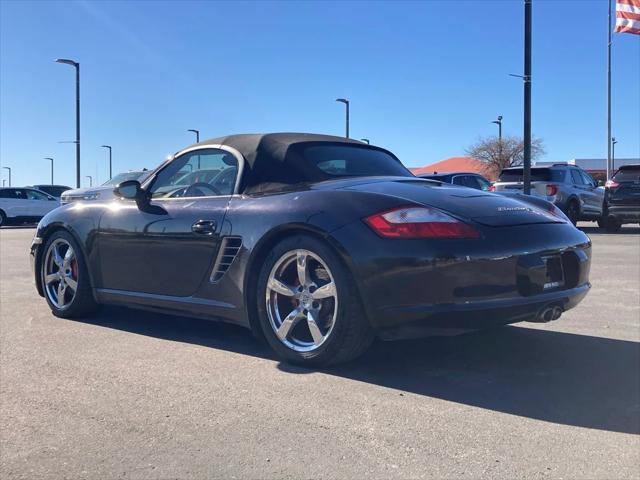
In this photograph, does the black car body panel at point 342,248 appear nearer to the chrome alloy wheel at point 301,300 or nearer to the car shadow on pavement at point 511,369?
the chrome alloy wheel at point 301,300

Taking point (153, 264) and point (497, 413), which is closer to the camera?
point (497, 413)

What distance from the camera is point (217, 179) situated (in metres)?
4.55

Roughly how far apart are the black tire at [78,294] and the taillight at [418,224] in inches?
106

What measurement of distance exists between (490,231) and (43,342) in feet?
10.4

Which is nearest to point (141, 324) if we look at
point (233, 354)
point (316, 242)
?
point (233, 354)

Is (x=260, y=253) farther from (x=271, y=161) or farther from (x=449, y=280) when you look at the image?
(x=449, y=280)

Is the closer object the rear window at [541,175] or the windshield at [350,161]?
the windshield at [350,161]

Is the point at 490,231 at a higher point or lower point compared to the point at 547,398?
higher

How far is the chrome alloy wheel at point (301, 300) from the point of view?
367cm

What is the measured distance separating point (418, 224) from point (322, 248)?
56 centimetres

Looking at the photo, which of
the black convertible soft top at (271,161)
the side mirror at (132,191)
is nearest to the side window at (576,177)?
the black convertible soft top at (271,161)

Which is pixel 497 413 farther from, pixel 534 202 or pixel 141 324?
pixel 141 324

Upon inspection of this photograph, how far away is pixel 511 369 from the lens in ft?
12.6

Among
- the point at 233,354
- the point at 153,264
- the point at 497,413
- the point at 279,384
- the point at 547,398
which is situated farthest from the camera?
the point at 153,264
